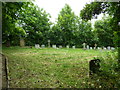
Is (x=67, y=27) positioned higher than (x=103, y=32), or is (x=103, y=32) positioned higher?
(x=67, y=27)

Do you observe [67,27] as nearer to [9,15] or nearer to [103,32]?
[103,32]

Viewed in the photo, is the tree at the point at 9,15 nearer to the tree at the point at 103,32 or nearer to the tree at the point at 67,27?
the tree at the point at 67,27

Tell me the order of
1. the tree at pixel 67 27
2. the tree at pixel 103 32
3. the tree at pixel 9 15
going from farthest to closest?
1. the tree at pixel 103 32
2. the tree at pixel 67 27
3. the tree at pixel 9 15

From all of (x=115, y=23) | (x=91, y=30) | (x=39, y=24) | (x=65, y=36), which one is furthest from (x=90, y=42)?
(x=115, y=23)

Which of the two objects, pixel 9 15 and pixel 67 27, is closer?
pixel 9 15

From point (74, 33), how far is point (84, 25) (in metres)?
3.22

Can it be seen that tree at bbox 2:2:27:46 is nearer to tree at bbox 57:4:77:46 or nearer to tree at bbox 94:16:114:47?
tree at bbox 57:4:77:46

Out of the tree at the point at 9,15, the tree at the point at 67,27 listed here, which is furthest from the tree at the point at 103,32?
the tree at the point at 9,15

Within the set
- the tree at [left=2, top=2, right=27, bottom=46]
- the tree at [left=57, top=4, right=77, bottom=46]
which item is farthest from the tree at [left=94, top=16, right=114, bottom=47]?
the tree at [left=2, top=2, right=27, bottom=46]

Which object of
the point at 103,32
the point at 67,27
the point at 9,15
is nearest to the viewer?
the point at 9,15

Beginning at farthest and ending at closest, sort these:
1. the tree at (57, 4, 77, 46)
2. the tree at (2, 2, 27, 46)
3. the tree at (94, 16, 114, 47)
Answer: the tree at (94, 16, 114, 47), the tree at (57, 4, 77, 46), the tree at (2, 2, 27, 46)

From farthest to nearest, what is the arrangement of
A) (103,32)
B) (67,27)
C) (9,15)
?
(103,32) < (67,27) < (9,15)

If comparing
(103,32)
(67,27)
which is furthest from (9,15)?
(103,32)

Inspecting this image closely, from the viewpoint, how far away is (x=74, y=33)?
2773 centimetres
